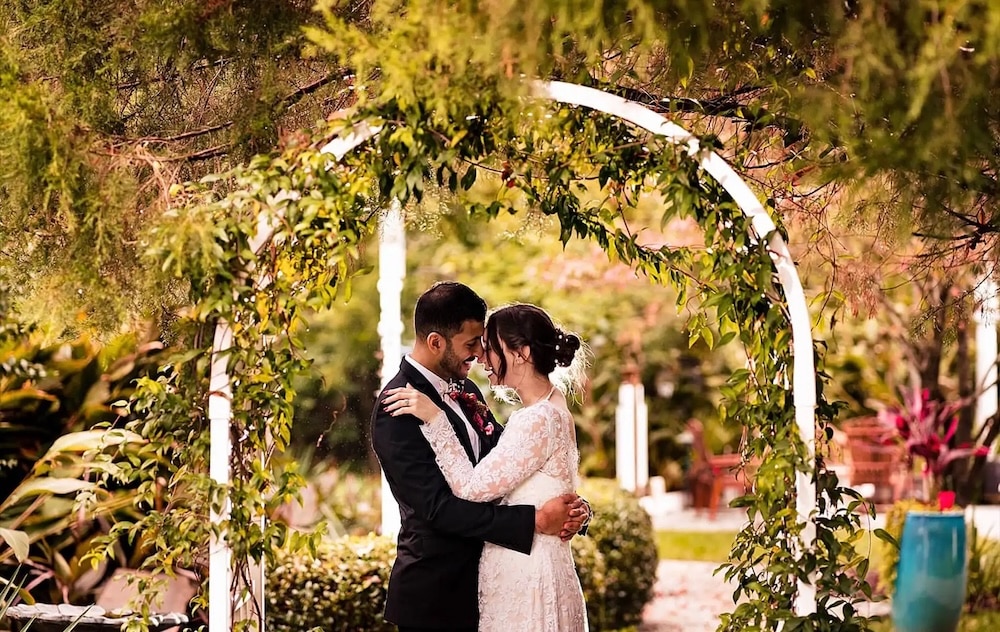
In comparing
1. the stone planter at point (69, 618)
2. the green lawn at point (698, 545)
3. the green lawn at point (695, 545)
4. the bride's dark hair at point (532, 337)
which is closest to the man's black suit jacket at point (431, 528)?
the bride's dark hair at point (532, 337)

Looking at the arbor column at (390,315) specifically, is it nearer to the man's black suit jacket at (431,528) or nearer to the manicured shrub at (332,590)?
the manicured shrub at (332,590)

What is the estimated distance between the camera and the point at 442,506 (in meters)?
3.51

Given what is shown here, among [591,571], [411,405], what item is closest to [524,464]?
[411,405]

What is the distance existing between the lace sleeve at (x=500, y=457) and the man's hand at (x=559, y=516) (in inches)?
4.5

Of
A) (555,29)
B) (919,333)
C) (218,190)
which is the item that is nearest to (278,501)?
(218,190)

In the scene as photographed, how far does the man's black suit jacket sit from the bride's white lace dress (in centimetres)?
4

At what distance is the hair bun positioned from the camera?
374cm

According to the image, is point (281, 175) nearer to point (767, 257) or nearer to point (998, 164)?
point (767, 257)

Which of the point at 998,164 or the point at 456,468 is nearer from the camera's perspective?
the point at 998,164

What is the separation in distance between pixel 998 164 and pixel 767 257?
67cm

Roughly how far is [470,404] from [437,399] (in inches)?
7.7

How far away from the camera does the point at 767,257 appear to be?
322 cm

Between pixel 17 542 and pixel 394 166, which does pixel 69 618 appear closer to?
pixel 17 542

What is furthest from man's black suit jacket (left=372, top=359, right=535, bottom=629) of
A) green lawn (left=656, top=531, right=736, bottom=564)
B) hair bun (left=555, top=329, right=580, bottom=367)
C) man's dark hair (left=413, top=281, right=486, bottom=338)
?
green lawn (left=656, top=531, right=736, bottom=564)
